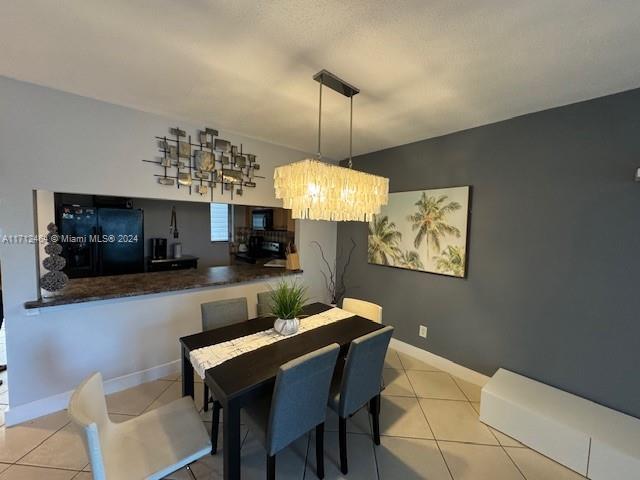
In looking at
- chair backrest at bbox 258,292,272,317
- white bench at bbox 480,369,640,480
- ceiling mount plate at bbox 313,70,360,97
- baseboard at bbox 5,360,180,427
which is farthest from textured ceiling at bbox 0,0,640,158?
baseboard at bbox 5,360,180,427

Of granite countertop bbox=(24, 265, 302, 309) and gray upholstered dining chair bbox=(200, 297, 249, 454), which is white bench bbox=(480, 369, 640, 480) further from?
granite countertop bbox=(24, 265, 302, 309)

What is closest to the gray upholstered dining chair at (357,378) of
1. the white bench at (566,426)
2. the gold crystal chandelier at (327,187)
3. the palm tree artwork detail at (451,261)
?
the gold crystal chandelier at (327,187)

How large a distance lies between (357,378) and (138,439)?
1.18 meters

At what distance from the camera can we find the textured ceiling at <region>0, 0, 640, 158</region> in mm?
1209

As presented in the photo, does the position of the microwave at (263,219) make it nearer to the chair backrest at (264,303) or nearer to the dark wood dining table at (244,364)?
the chair backrest at (264,303)

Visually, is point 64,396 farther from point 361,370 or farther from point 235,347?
point 361,370

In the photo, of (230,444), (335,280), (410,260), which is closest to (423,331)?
(410,260)

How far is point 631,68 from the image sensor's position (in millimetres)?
1576

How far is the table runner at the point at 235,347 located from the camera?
155cm

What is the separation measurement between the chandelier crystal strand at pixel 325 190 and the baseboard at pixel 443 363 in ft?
6.42

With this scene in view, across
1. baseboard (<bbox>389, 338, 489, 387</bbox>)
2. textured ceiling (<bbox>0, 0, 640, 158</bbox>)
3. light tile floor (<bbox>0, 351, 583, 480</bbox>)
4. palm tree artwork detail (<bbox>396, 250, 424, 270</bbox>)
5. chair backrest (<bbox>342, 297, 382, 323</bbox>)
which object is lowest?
light tile floor (<bbox>0, 351, 583, 480</bbox>)

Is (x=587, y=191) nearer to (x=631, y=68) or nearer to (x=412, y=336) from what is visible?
(x=631, y=68)

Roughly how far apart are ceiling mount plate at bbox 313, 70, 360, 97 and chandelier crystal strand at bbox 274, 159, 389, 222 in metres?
0.55

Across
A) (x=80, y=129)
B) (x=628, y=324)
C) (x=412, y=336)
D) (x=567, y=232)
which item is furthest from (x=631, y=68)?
(x=80, y=129)
